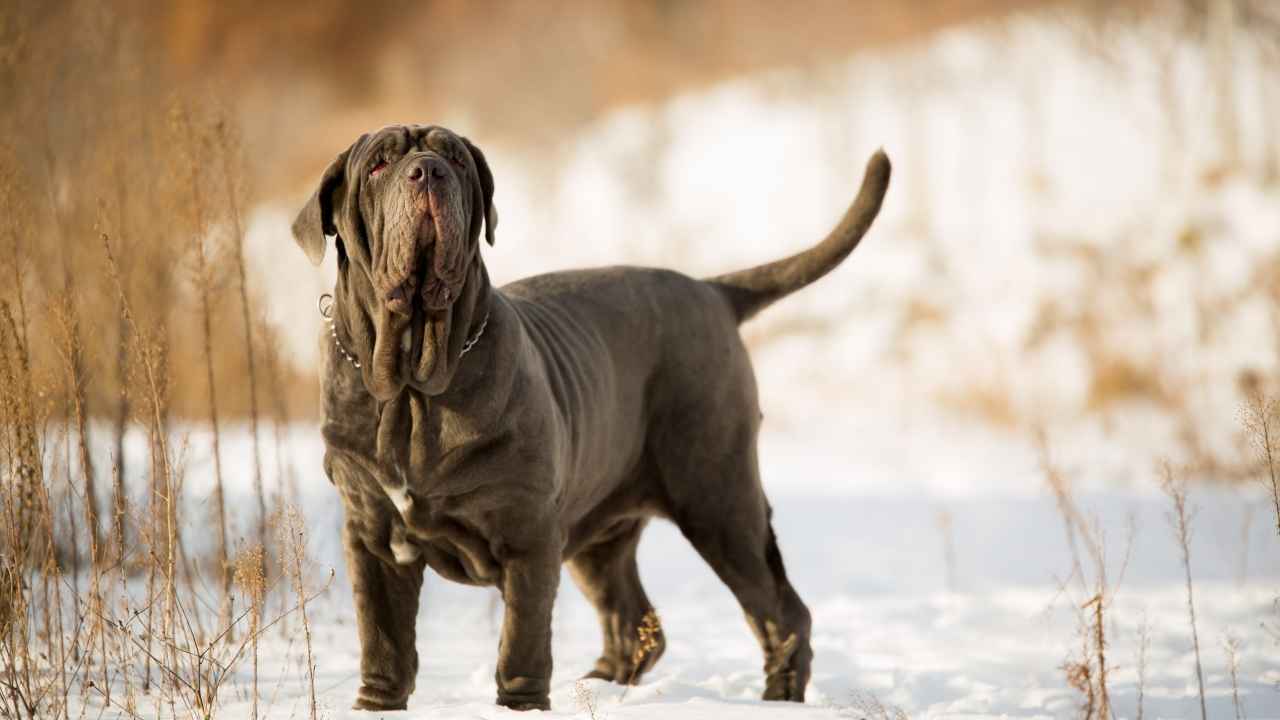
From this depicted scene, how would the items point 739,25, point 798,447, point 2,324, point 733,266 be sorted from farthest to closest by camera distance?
point 739,25 → point 733,266 → point 798,447 → point 2,324

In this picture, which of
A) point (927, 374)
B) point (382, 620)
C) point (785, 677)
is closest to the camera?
point (382, 620)

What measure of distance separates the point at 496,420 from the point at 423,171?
2.19 ft

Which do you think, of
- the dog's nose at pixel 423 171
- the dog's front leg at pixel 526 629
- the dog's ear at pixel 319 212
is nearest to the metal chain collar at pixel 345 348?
the dog's ear at pixel 319 212

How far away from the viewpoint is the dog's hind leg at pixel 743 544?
3.85 metres

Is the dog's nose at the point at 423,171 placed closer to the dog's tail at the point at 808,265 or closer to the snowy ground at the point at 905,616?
the snowy ground at the point at 905,616

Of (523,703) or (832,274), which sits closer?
(523,703)

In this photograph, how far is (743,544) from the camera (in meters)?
3.90

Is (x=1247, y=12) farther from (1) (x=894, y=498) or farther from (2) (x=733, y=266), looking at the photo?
(1) (x=894, y=498)

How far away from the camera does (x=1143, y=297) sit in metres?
14.5

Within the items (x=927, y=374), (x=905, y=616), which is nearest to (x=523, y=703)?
(x=905, y=616)

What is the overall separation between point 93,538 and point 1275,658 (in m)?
4.09

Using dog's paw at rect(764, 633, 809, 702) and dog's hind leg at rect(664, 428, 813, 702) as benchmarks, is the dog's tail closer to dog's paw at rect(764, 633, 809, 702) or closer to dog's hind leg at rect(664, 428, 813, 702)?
dog's hind leg at rect(664, 428, 813, 702)

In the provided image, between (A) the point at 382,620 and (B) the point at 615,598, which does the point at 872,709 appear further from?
(A) the point at 382,620

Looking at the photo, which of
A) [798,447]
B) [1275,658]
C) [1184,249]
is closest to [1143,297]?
[1184,249]
